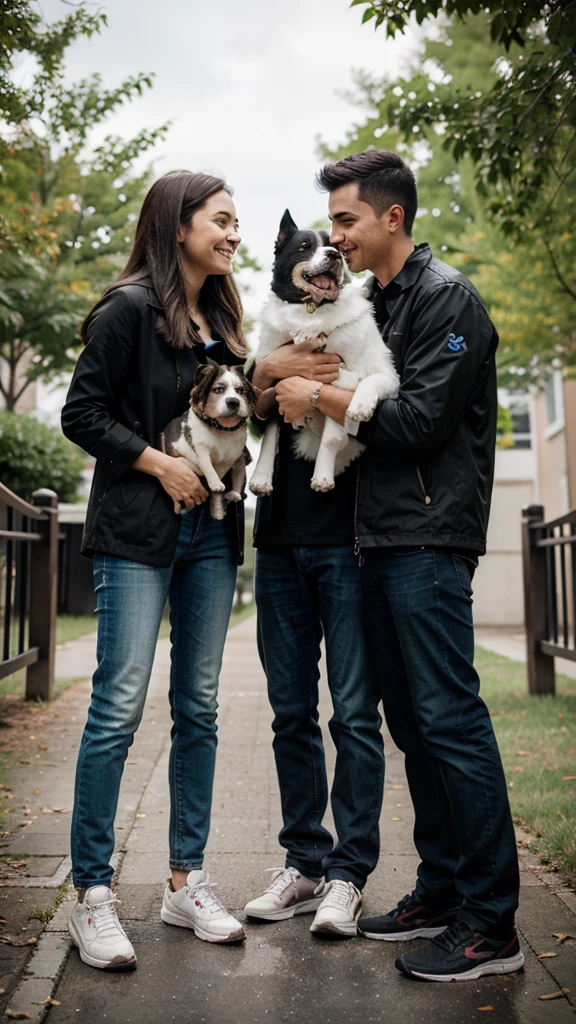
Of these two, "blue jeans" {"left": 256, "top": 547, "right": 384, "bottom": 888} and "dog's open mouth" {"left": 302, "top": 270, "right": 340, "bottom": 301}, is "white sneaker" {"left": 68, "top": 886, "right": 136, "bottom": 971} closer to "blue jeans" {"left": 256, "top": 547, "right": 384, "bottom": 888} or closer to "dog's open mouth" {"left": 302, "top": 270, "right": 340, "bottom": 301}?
"blue jeans" {"left": 256, "top": 547, "right": 384, "bottom": 888}

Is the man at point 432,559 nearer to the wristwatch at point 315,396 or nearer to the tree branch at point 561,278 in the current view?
the wristwatch at point 315,396

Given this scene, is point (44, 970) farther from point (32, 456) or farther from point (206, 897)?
point (32, 456)

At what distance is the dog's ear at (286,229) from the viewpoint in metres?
3.24

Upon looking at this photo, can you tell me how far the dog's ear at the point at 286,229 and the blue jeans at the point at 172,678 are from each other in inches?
40.0

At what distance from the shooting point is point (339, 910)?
9.80 ft

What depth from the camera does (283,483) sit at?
3.29 m

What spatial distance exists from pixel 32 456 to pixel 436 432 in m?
11.8

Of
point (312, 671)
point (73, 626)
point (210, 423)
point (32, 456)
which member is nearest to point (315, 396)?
point (210, 423)

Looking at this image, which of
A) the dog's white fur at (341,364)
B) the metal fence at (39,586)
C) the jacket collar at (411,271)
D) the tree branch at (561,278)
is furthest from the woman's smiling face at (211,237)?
the tree branch at (561,278)

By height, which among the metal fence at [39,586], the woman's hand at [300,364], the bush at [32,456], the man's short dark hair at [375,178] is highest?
the bush at [32,456]

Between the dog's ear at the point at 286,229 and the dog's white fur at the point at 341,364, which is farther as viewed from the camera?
the dog's ear at the point at 286,229

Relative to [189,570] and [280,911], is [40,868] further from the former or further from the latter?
[189,570]

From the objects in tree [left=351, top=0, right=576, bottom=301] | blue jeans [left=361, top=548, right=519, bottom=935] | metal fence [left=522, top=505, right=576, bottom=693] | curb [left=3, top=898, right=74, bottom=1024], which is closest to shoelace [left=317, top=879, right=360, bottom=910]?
blue jeans [left=361, top=548, right=519, bottom=935]

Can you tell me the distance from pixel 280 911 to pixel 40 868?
1064 mm
